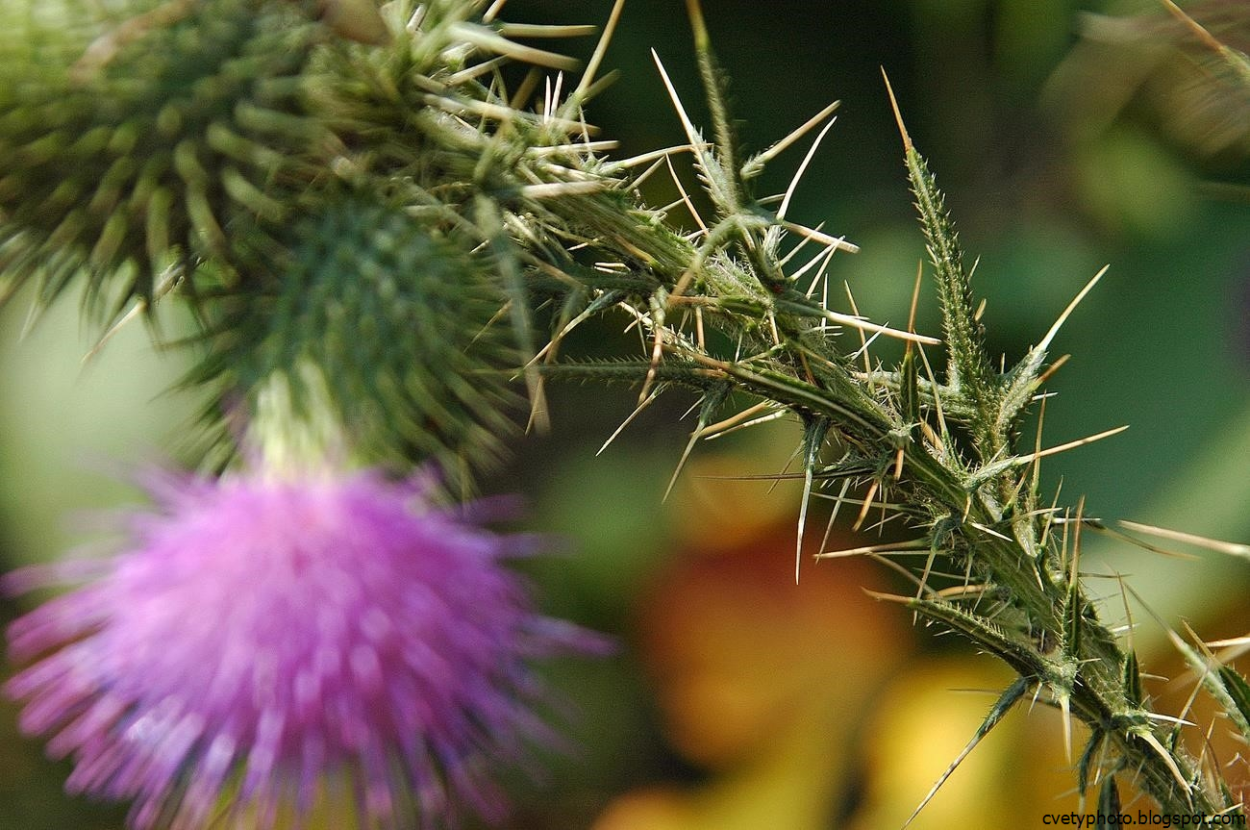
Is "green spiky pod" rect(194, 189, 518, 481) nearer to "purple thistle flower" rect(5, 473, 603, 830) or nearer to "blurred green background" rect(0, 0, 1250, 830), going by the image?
"purple thistle flower" rect(5, 473, 603, 830)

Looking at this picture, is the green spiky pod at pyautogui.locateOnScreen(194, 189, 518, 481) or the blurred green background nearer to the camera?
the green spiky pod at pyautogui.locateOnScreen(194, 189, 518, 481)

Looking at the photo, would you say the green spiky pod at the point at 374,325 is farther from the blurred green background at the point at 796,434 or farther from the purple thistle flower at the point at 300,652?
the blurred green background at the point at 796,434

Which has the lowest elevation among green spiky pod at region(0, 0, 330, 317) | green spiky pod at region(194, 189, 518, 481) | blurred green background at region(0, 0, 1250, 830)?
blurred green background at region(0, 0, 1250, 830)

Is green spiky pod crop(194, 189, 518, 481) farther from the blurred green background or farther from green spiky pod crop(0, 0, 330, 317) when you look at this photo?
the blurred green background

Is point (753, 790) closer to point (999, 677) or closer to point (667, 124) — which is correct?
point (999, 677)

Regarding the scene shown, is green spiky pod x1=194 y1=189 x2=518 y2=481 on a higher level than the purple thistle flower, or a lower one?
higher

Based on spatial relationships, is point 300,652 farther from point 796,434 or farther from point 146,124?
point 796,434

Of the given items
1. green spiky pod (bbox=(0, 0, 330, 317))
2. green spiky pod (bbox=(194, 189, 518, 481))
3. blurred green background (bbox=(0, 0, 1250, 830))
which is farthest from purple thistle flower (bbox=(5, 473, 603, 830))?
blurred green background (bbox=(0, 0, 1250, 830))

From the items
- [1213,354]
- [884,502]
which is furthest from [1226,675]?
[1213,354]
